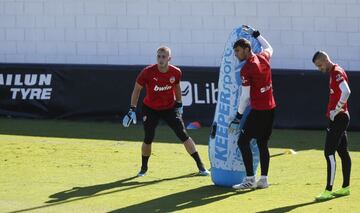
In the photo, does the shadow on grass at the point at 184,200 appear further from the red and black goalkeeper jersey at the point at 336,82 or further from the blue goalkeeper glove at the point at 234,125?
the red and black goalkeeper jersey at the point at 336,82

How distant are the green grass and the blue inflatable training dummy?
22 centimetres

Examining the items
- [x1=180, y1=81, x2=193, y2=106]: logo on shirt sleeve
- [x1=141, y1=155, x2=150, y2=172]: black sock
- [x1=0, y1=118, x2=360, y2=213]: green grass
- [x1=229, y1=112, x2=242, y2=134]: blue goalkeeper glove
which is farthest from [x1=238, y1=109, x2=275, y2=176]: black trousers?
[x1=180, y1=81, x2=193, y2=106]: logo on shirt sleeve

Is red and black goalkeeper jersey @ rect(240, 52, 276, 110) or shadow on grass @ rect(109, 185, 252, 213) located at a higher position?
red and black goalkeeper jersey @ rect(240, 52, 276, 110)

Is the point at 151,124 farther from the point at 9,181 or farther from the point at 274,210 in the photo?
the point at 274,210

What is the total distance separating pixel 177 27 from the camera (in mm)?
16266

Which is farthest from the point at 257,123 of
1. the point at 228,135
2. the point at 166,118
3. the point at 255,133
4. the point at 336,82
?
the point at 166,118

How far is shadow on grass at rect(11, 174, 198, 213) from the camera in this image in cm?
886

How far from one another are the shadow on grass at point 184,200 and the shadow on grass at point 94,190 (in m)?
0.71

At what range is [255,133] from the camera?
30.1 feet

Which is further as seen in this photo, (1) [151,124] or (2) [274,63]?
(2) [274,63]

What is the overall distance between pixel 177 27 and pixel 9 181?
7.14 metres

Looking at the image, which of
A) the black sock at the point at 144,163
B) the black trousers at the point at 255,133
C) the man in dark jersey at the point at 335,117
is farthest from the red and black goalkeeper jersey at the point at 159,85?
the man in dark jersey at the point at 335,117

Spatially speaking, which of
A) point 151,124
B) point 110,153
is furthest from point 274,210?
point 110,153

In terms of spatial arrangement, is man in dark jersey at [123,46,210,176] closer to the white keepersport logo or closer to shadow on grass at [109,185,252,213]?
shadow on grass at [109,185,252,213]
